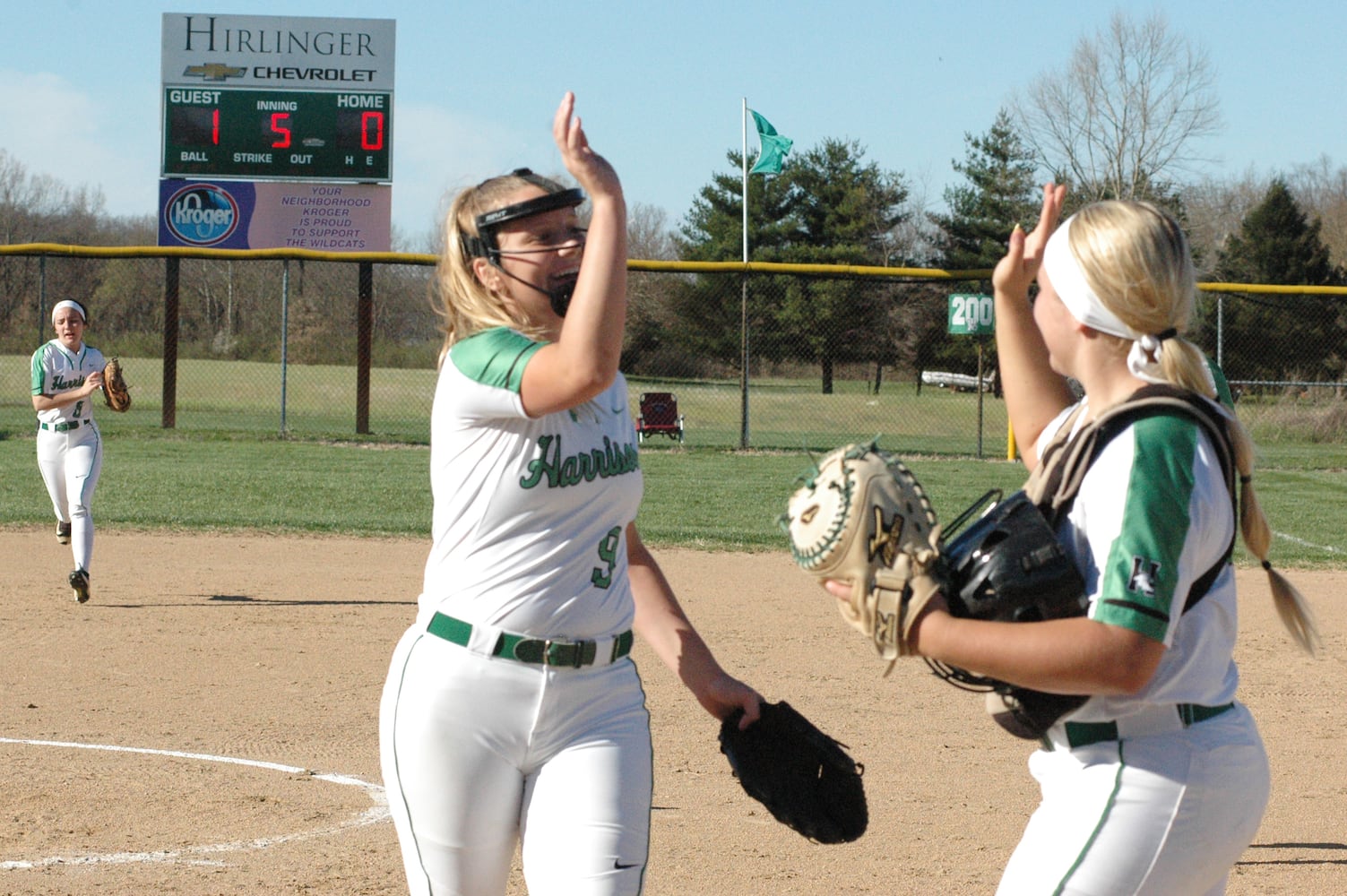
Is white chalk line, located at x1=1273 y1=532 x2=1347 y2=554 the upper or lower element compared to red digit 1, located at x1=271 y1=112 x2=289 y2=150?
lower

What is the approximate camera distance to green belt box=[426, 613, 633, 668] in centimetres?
259

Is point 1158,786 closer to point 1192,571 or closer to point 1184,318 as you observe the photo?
point 1192,571

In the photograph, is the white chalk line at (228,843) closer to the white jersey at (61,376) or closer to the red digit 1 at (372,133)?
the white jersey at (61,376)

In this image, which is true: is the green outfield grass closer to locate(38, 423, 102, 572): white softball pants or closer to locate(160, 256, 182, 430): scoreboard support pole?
locate(160, 256, 182, 430): scoreboard support pole

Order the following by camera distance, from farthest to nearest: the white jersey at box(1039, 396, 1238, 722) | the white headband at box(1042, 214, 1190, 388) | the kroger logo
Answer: the kroger logo
the white headband at box(1042, 214, 1190, 388)
the white jersey at box(1039, 396, 1238, 722)

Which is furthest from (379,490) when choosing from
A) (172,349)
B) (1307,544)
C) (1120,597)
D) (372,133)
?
(1120,597)

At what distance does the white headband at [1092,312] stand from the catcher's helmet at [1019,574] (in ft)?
0.87

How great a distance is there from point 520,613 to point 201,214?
21.4 metres

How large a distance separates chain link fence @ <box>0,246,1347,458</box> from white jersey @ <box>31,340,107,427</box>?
964cm

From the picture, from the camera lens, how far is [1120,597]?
1.93 m

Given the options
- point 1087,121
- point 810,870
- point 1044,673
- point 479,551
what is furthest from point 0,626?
point 1087,121

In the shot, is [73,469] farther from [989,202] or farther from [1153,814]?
[989,202]

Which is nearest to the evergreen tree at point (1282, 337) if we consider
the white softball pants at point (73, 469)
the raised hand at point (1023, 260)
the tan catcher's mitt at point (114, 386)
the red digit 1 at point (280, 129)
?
the red digit 1 at point (280, 129)

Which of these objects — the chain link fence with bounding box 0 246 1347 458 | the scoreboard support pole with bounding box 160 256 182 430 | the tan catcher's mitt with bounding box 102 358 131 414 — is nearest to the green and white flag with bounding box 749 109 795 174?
the chain link fence with bounding box 0 246 1347 458
